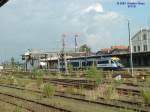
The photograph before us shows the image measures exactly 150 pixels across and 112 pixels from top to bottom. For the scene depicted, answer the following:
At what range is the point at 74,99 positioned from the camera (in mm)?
20703

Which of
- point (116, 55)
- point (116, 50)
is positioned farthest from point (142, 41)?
point (116, 50)

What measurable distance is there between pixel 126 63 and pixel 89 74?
167 feet

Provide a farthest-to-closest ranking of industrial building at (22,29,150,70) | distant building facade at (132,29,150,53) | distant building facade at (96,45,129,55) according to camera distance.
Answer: distant building facade at (96,45,129,55) → distant building facade at (132,29,150,53) → industrial building at (22,29,150,70)

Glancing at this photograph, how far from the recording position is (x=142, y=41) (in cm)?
10300

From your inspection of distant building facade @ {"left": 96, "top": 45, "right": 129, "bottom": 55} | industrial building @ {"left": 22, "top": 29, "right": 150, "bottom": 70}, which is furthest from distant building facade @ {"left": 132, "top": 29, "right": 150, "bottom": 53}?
distant building facade @ {"left": 96, "top": 45, "right": 129, "bottom": 55}

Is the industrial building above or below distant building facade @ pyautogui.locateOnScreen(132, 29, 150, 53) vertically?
below

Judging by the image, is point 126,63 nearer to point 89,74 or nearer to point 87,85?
A: point 89,74

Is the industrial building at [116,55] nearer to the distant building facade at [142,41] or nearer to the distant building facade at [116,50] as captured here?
the distant building facade at [142,41]

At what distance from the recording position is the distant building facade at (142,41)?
101062 millimetres

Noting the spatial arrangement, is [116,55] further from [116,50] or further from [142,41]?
[116,50]

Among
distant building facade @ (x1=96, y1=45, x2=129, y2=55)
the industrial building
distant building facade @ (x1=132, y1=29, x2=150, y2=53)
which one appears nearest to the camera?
the industrial building

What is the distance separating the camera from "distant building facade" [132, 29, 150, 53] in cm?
10106

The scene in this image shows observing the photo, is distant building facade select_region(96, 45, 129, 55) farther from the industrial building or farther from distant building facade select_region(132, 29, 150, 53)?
the industrial building

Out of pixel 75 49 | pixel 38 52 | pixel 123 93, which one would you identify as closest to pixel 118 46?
pixel 75 49
